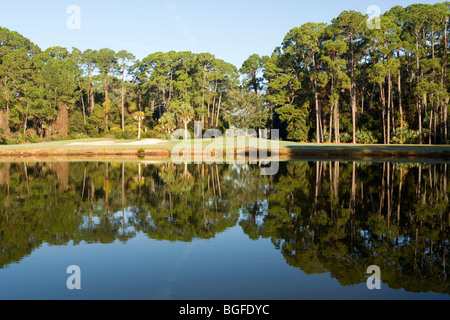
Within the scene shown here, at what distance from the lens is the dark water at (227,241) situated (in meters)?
7.20

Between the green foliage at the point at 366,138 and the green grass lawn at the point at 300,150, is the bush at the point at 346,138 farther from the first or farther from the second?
the green grass lawn at the point at 300,150

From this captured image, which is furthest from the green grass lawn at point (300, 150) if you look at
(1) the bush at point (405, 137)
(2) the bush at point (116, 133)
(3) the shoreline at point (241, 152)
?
(2) the bush at point (116, 133)

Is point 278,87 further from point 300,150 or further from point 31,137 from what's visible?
point 31,137

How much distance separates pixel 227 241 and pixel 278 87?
5927 cm

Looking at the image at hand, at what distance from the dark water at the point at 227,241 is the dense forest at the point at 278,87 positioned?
39.4 meters

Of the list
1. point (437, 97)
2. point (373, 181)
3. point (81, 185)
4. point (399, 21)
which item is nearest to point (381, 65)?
point (437, 97)

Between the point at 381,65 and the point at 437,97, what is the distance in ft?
25.4

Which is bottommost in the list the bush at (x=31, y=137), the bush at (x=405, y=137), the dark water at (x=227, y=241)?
the dark water at (x=227, y=241)

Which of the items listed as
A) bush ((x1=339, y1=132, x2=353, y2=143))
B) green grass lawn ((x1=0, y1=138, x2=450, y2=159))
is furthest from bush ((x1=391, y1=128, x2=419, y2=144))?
green grass lawn ((x1=0, y1=138, x2=450, y2=159))

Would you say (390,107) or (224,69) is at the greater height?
(224,69)

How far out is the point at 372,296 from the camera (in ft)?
22.2

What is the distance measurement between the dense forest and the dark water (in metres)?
39.4

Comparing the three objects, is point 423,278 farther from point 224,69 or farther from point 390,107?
point 224,69

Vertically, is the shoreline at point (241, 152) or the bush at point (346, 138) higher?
the bush at point (346, 138)
